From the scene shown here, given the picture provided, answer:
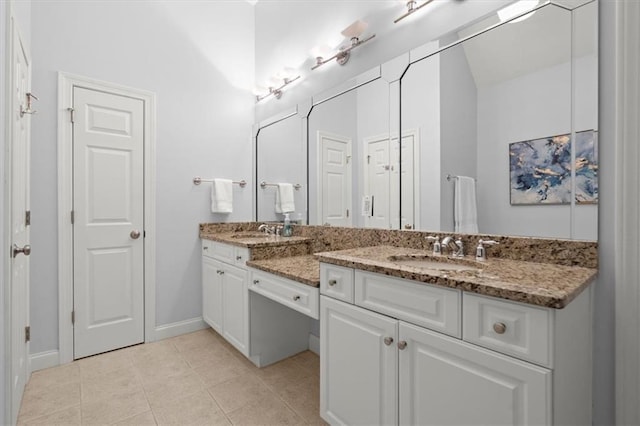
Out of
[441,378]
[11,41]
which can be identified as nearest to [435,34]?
[441,378]

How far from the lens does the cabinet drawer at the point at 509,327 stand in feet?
2.85

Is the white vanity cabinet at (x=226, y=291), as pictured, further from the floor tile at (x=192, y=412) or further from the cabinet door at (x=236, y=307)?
the floor tile at (x=192, y=412)

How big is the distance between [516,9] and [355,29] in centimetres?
98

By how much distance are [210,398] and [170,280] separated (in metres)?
1.23

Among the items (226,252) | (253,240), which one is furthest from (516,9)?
(226,252)

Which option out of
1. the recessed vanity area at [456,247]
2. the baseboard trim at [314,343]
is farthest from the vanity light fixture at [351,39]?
the baseboard trim at [314,343]

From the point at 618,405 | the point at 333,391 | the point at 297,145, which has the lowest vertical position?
the point at 333,391

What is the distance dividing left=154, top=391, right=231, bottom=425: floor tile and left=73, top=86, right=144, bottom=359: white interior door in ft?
3.44

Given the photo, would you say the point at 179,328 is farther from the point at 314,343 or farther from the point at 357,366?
the point at 357,366

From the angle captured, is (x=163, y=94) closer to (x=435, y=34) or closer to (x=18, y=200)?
(x=18, y=200)

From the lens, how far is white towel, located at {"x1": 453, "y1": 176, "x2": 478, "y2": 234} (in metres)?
1.58

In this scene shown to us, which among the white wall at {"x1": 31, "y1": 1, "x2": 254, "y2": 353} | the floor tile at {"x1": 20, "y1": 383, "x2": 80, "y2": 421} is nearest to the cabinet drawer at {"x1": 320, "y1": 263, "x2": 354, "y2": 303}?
the floor tile at {"x1": 20, "y1": 383, "x2": 80, "y2": 421}

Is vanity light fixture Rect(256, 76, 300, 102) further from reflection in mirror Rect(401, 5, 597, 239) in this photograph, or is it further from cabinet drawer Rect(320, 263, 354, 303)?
cabinet drawer Rect(320, 263, 354, 303)

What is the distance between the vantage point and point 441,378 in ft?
3.60
